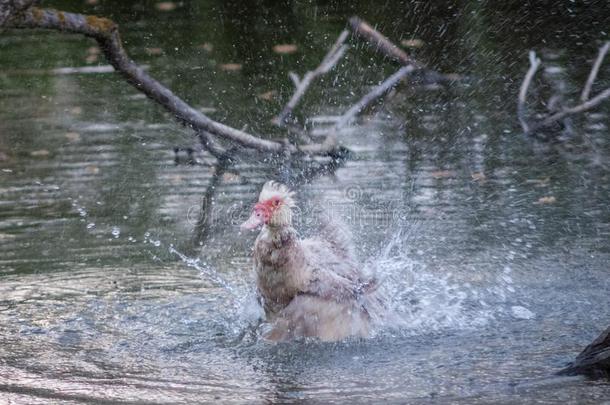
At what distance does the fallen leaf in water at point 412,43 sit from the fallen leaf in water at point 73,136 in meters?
3.65

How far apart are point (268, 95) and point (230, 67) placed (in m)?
1.08

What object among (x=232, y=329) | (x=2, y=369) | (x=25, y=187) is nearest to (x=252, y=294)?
(x=232, y=329)

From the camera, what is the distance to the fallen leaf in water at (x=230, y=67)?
10.4m

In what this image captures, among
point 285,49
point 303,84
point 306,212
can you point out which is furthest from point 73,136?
point 285,49

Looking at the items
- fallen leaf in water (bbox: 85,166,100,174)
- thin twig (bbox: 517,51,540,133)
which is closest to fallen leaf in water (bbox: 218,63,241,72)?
fallen leaf in water (bbox: 85,166,100,174)

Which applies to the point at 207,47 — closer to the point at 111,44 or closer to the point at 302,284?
the point at 111,44

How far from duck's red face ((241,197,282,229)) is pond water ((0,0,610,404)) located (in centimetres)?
58

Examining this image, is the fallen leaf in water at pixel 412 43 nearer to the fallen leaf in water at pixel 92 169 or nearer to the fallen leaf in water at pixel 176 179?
the fallen leaf in water at pixel 176 179

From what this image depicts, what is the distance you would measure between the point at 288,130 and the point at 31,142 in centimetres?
226

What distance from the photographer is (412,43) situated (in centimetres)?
1078

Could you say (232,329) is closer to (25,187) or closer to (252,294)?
(252,294)

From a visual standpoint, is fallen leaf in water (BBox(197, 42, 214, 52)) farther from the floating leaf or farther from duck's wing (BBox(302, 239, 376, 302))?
duck's wing (BBox(302, 239, 376, 302))

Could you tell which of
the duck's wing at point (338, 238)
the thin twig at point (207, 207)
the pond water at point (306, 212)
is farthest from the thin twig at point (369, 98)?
the duck's wing at point (338, 238)

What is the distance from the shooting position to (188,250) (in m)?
6.76
